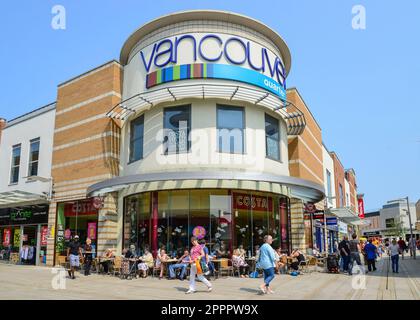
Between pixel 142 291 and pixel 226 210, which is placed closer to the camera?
pixel 142 291

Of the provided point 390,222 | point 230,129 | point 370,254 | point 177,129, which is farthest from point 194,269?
point 390,222

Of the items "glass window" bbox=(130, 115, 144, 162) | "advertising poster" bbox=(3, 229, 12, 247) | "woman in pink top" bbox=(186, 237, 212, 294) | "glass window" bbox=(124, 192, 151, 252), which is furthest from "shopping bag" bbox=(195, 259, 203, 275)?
"advertising poster" bbox=(3, 229, 12, 247)

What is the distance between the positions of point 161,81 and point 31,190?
11.5m

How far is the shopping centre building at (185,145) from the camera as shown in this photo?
16.4m

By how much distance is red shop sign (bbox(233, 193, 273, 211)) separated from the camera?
16.7 metres

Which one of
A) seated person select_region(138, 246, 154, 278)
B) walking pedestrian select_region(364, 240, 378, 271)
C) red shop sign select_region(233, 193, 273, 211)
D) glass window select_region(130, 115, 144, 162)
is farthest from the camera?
glass window select_region(130, 115, 144, 162)

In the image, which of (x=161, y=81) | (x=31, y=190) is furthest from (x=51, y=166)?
(x=161, y=81)

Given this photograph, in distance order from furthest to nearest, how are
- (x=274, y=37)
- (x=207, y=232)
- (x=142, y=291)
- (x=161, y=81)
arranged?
1. (x=274, y=37)
2. (x=161, y=81)
3. (x=207, y=232)
4. (x=142, y=291)

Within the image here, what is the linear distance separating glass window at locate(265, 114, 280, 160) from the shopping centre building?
0.05 metres

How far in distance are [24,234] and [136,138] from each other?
10731 mm

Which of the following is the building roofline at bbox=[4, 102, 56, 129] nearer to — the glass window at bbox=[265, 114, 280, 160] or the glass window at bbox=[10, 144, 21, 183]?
the glass window at bbox=[10, 144, 21, 183]

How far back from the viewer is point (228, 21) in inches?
704

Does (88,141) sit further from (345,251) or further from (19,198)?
(345,251)
